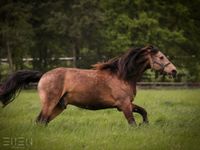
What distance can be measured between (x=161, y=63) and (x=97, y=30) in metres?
28.6

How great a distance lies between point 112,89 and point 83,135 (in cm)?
192

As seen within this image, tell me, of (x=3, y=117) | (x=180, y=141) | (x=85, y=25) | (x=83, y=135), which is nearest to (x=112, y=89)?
(x=83, y=135)

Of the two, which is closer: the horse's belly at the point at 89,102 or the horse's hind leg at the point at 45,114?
the horse's hind leg at the point at 45,114

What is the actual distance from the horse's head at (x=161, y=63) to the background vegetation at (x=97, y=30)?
25202 mm

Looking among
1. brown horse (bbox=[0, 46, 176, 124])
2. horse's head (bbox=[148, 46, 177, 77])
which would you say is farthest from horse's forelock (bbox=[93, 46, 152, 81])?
horse's head (bbox=[148, 46, 177, 77])

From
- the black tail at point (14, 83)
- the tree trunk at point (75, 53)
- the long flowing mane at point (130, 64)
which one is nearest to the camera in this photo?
the long flowing mane at point (130, 64)

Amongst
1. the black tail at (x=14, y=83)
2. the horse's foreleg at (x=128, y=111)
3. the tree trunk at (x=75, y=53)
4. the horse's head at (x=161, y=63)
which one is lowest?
the tree trunk at (x=75, y=53)

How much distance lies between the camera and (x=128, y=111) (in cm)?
1069

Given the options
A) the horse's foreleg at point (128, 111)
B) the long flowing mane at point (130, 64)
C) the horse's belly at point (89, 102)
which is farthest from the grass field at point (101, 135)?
the long flowing mane at point (130, 64)

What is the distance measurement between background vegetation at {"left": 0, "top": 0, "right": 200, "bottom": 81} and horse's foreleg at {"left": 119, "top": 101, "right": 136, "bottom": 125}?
2570cm

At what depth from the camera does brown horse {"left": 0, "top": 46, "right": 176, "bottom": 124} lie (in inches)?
417

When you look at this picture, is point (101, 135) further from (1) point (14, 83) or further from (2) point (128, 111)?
(1) point (14, 83)

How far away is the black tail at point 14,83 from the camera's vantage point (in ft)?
37.2

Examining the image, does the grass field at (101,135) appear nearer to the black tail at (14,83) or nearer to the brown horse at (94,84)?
→ the brown horse at (94,84)
